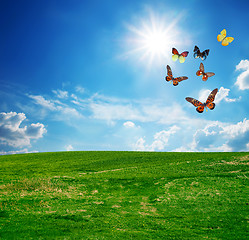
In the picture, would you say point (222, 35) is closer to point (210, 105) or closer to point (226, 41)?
point (226, 41)

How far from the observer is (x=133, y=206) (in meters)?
24.0

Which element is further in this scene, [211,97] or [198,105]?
[211,97]

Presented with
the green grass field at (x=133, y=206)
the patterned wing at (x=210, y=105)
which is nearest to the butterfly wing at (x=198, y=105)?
the patterned wing at (x=210, y=105)

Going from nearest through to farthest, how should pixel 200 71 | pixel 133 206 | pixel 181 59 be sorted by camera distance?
pixel 200 71 < pixel 181 59 < pixel 133 206

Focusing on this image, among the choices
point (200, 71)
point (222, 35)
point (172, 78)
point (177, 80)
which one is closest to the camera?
point (222, 35)

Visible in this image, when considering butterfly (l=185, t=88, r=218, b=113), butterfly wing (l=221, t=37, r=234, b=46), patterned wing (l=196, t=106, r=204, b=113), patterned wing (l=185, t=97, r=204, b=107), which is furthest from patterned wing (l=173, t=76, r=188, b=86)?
butterfly wing (l=221, t=37, r=234, b=46)

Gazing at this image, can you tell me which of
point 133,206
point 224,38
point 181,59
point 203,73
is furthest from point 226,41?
point 133,206

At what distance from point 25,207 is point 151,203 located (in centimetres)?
1420

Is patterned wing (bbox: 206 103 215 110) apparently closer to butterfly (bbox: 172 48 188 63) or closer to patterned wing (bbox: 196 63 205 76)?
patterned wing (bbox: 196 63 205 76)

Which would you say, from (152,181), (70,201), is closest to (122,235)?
(70,201)

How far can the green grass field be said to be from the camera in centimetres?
1670

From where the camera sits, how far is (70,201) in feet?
84.8

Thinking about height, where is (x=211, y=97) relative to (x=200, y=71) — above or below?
below

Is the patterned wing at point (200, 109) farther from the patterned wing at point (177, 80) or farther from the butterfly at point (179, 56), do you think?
the butterfly at point (179, 56)
